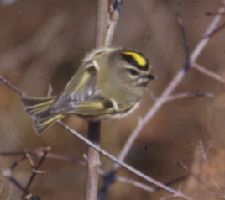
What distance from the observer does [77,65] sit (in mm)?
6086


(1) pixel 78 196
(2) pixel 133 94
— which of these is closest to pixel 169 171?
(1) pixel 78 196

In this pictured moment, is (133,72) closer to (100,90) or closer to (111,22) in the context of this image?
(100,90)

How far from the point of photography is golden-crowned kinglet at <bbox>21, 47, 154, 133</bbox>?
9.77 ft

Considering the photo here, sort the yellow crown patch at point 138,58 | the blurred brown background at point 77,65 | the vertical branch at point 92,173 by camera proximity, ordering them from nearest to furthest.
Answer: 1. the vertical branch at point 92,173
2. the yellow crown patch at point 138,58
3. the blurred brown background at point 77,65

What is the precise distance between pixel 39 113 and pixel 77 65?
312 cm

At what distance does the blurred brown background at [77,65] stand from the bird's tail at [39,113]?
2060mm

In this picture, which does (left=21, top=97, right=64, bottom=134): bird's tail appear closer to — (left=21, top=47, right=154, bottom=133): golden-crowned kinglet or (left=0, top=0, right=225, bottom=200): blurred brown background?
(left=21, top=47, right=154, bottom=133): golden-crowned kinglet

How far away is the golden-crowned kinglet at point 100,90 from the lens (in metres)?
2.98

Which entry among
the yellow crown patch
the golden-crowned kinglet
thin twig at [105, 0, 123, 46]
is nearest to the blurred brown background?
the golden-crowned kinglet

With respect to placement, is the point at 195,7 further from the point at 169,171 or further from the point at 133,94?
the point at 133,94

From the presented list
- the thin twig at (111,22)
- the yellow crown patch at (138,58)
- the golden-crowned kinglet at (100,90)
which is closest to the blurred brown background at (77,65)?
the golden-crowned kinglet at (100,90)

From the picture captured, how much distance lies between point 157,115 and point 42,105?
10.5ft

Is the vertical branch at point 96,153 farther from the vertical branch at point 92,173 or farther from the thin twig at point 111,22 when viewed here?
the thin twig at point 111,22

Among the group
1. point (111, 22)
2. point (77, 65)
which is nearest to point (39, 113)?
point (111, 22)
